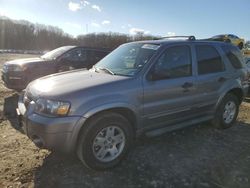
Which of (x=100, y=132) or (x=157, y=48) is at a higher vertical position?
(x=157, y=48)

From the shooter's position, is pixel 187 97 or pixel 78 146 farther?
pixel 187 97

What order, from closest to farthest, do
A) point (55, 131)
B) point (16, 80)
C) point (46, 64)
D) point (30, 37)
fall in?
point (55, 131), point (16, 80), point (46, 64), point (30, 37)

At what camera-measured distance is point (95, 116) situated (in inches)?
161

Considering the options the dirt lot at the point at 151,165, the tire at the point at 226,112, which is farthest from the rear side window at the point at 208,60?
the dirt lot at the point at 151,165

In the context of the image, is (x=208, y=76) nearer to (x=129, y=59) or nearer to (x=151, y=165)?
(x=129, y=59)

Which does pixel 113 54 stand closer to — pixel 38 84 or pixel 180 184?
pixel 38 84

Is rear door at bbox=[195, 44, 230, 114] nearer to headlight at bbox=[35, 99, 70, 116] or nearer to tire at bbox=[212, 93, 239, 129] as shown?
tire at bbox=[212, 93, 239, 129]

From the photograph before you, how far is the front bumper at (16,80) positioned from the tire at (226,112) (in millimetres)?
5600

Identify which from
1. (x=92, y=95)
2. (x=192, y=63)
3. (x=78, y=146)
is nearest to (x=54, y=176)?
(x=78, y=146)

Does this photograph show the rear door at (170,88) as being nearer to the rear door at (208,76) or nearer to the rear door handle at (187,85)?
the rear door handle at (187,85)

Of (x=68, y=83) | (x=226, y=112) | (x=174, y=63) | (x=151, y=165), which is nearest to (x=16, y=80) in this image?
(x=68, y=83)

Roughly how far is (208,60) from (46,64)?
5539mm

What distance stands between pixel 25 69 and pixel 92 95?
561 centimetres

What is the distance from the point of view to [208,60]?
19.0ft
